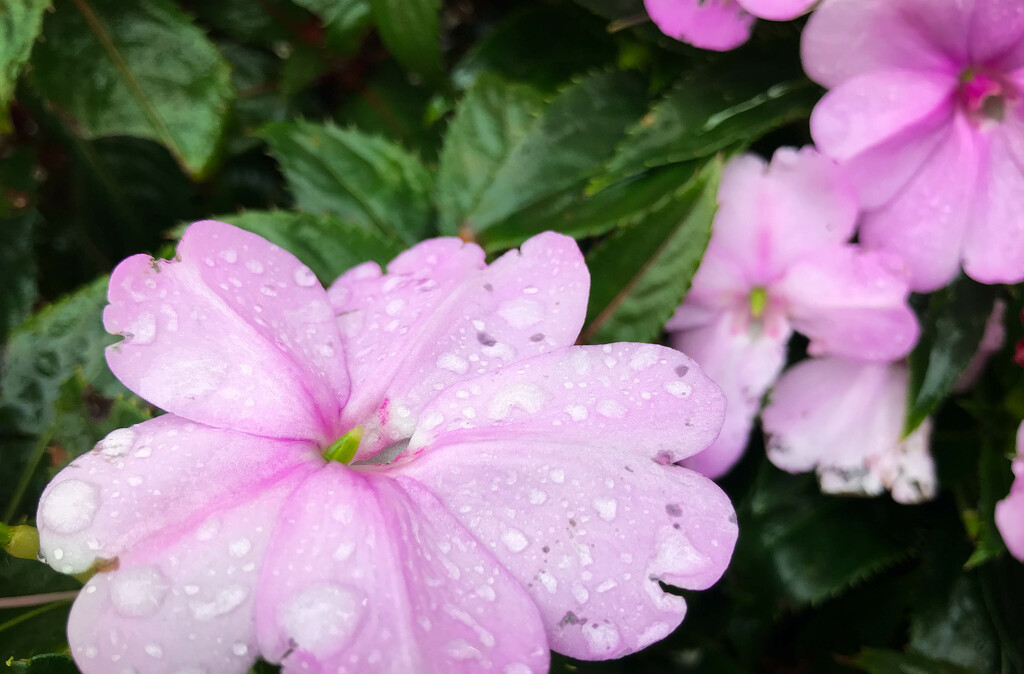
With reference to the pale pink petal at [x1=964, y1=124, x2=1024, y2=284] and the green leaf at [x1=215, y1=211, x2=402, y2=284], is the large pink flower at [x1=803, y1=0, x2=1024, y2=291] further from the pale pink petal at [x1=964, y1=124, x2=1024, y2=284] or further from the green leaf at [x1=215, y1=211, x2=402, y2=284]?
the green leaf at [x1=215, y1=211, x2=402, y2=284]

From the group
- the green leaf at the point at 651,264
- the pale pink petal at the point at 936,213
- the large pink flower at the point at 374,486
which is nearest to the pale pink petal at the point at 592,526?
the large pink flower at the point at 374,486

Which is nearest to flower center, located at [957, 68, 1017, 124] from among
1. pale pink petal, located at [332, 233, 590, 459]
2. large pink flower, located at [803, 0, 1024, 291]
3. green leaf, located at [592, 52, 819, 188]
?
large pink flower, located at [803, 0, 1024, 291]

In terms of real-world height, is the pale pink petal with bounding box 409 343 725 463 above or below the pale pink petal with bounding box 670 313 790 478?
above

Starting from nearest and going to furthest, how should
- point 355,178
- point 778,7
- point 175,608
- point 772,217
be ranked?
1. point 175,608
2. point 778,7
3. point 772,217
4. point 355,178

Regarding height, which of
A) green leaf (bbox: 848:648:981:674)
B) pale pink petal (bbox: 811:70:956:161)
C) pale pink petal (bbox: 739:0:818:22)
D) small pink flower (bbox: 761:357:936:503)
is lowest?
green leaf (bbox: 848:648:981:674)

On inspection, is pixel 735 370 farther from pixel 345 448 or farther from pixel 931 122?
pixel 345 448

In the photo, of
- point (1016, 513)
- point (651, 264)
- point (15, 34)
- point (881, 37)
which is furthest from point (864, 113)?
point (15, 34)
